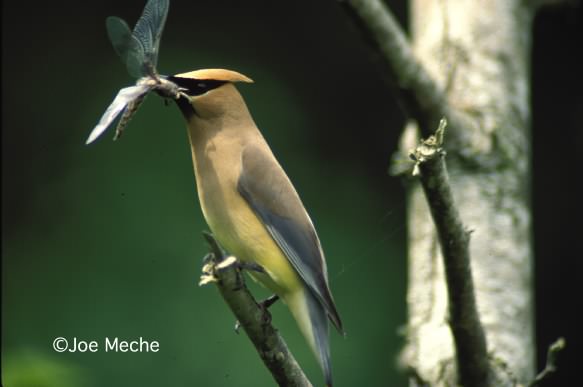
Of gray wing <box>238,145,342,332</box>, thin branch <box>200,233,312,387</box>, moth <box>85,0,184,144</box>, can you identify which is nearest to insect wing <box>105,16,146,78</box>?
moth <box>85,0,184,144</box>

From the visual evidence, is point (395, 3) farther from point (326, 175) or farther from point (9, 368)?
point (9, 368)

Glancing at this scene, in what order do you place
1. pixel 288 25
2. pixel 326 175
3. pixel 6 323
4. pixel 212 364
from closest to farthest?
pixel 212 364 → pixel 6 323 → pixel 326 175 → pixel 288 25

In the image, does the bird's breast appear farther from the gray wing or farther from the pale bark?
the pale bark

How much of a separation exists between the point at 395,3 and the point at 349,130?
76 centimetres

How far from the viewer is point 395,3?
5223 millimetres

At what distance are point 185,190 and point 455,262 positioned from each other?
7.55 ft

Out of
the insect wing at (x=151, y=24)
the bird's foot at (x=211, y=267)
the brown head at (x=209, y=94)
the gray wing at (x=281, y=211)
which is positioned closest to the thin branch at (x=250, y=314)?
the bird's foot at (x=211, y=267)

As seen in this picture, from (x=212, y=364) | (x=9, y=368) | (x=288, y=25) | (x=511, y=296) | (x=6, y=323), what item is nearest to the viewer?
(x=9, y=368)

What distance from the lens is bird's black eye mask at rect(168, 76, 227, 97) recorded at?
191 cm

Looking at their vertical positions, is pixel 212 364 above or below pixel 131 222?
below

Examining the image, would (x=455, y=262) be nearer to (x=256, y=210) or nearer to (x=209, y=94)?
(x=256, y=210)

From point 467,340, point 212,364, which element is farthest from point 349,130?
point 467,340

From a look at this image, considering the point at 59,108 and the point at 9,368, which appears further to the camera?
the point at 59,108

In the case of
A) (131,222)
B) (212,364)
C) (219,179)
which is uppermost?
(219,179)
